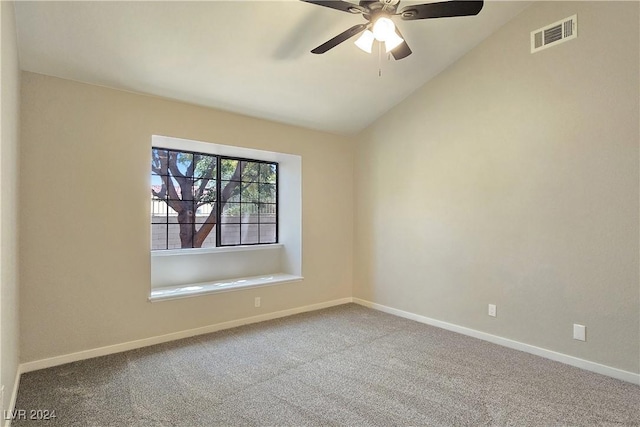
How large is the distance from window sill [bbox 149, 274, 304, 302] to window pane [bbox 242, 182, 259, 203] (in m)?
1.08

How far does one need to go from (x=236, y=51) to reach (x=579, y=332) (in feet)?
12.5

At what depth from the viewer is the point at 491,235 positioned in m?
3.48

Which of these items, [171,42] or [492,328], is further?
[492,328]

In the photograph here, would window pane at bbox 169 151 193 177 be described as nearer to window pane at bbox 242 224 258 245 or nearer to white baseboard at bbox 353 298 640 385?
window pane at bbox 242 224 258 245

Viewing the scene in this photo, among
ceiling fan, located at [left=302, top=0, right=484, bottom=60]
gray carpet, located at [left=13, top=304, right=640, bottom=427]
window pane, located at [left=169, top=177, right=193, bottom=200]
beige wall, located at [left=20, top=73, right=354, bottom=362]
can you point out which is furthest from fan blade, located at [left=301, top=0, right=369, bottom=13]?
window pane, located at [left=169, top=177, right=193, bottom=200]

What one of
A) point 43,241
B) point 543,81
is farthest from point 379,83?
point 43,241

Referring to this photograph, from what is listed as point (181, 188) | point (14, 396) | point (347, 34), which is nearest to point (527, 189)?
point (347, 34)

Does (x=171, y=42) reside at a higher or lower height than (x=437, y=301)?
higher

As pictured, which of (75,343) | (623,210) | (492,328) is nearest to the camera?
(623,210)

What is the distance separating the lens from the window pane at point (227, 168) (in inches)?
177

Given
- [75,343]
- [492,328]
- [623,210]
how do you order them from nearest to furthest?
[623,210] → [75,343] → [492,328]

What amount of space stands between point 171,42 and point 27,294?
234 centimetres

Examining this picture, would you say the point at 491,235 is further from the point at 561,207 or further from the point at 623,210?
the point at 623,210

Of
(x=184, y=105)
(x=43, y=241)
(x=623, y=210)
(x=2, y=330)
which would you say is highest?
(x=184, y=105)
